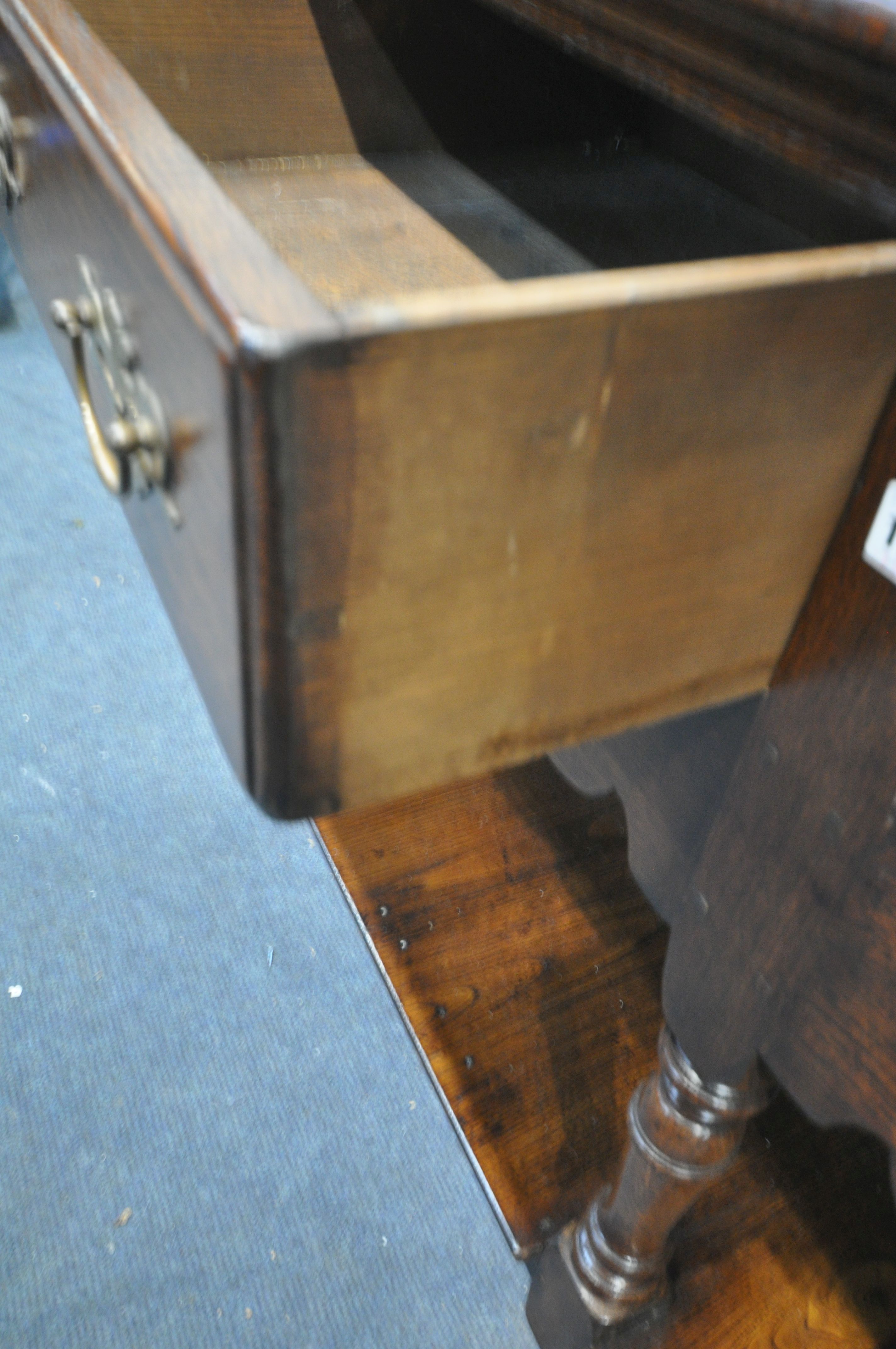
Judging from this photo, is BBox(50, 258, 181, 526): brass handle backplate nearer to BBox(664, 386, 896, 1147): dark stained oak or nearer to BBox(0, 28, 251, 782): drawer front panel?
BBox(0, 28, 251, 782): drawer front panel

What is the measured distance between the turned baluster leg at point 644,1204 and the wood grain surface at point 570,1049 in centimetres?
6

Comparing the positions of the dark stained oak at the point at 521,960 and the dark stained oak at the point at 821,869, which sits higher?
the dark stained oak at the point at 821,869

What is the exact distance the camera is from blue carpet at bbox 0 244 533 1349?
2.63 ft

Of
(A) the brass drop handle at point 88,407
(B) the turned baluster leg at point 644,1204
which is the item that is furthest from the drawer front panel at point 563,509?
(B) the turned baluster leg at point 644,1204

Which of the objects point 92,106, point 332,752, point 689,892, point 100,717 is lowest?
point 100,717

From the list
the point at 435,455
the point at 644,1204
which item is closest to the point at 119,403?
the point at 435,455

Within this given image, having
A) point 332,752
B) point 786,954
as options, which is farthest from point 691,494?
point 786,954

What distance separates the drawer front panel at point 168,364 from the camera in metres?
0.26

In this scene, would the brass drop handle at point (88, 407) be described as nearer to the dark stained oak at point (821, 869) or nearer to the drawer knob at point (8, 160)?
the drawer knob at point (8, 160)

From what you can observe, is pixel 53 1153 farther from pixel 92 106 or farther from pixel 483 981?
pixel 92 106

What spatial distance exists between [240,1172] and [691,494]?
789mm

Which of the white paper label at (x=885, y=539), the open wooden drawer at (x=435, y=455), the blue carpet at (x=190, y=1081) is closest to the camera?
the open wooden drawer at (x=435, y=455)

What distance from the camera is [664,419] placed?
0.95 ft

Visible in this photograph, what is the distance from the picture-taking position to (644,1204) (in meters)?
0.63
